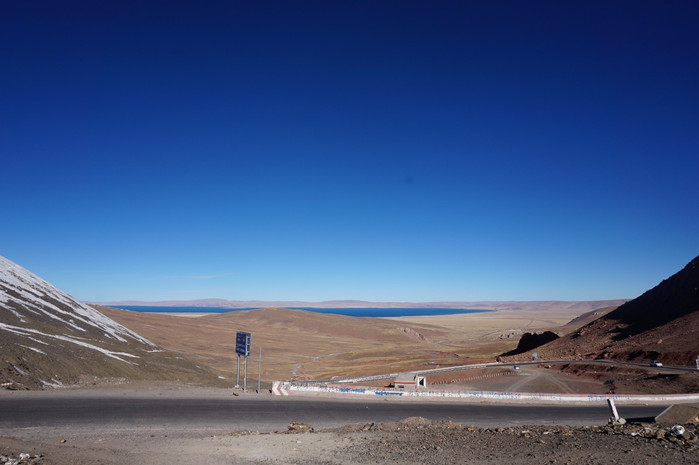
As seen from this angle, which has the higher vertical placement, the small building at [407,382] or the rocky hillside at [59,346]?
the rocky hillside at [59,346]

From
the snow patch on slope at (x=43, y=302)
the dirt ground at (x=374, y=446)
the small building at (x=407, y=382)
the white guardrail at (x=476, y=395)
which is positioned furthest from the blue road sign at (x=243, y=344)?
the snow patch on slope at (x=43, y=302)

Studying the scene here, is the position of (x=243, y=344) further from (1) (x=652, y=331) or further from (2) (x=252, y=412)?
(1) (x=652, y=331)

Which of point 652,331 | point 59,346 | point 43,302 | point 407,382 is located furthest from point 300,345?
point 407,382

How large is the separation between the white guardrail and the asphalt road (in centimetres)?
131

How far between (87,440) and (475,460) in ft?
38.3

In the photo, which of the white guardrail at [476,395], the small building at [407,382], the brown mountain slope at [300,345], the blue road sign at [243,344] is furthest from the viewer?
the brown mountain slope at [300,345]

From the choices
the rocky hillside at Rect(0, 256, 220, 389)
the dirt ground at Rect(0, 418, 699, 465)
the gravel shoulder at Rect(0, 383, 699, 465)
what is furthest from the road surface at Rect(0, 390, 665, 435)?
the rocky hillside at Rect(0, 256, 220, 389)

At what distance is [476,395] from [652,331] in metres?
37.7

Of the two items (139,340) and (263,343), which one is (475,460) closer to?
(139,340)

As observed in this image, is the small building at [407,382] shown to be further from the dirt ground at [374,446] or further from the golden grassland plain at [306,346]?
the golden grassland plain at [306,346]

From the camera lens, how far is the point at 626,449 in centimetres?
1023

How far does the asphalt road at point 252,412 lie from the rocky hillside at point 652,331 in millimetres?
23075

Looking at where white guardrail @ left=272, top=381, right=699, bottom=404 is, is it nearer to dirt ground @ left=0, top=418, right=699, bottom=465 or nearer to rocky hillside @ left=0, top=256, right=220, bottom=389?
dirt ground @ left=0, top=418, right=699, bottom=465

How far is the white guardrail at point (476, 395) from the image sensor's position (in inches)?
957
